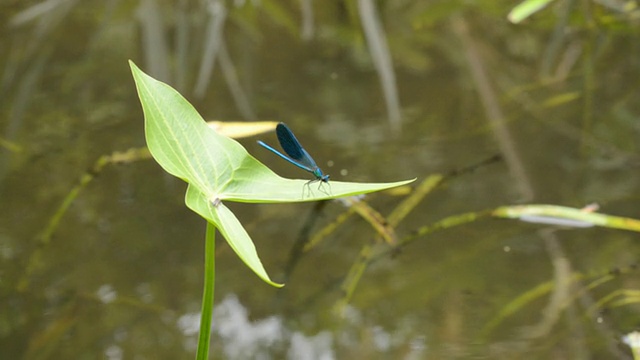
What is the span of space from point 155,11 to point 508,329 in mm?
1092

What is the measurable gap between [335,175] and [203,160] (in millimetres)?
502

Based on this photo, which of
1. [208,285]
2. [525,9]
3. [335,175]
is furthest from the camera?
[525,9]

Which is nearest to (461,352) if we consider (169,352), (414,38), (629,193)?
(169,352)

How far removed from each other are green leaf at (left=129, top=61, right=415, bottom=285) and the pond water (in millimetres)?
265

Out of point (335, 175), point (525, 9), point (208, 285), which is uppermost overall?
point (525, 9)

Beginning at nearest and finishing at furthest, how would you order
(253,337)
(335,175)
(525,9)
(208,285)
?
(208,285) → (253,337) → (335,175) → (525,9)

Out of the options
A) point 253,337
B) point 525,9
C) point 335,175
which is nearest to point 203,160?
point 253,337

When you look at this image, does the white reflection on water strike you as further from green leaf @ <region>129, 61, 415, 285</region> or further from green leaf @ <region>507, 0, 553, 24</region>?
green leaf @ <region>507, 0, 553, 24</region>

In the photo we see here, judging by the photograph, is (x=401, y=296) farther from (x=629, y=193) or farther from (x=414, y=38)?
(x=414, y=38)

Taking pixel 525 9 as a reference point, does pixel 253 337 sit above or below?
below

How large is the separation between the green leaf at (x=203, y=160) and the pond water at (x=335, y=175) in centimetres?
27

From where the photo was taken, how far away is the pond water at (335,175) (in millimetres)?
696

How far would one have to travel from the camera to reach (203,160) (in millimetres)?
458

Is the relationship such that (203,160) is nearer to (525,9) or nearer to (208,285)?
(208,285)
